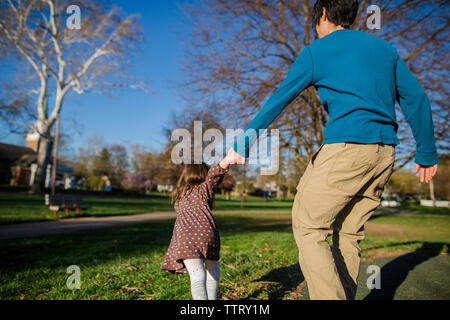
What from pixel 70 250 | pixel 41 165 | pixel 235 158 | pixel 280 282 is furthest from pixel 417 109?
pixel 41 165

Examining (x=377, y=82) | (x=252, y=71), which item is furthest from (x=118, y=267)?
(x=252, y=71)

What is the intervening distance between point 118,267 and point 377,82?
351cm

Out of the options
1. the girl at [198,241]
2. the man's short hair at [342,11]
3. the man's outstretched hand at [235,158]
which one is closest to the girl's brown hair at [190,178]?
the girl at [198,241]

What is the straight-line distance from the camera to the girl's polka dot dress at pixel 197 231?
2.10 metres

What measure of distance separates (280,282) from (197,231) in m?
1.41

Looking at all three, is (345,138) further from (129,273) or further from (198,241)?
(129,273)

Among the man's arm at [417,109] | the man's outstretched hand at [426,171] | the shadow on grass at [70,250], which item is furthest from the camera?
the shadow on grass at [70,250]

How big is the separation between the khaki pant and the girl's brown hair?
1.14 meters

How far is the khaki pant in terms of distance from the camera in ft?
4.64

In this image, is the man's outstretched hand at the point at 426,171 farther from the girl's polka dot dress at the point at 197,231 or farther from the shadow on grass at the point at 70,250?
the shadow on grass at the point at 70,250

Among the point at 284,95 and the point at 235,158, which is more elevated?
the point at 284,95

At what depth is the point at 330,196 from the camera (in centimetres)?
143

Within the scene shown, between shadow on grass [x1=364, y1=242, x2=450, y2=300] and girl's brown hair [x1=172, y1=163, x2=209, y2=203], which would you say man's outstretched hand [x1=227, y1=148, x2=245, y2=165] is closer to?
girl's brown hair [x1=172, y1=163, x2=209, y2=203]
